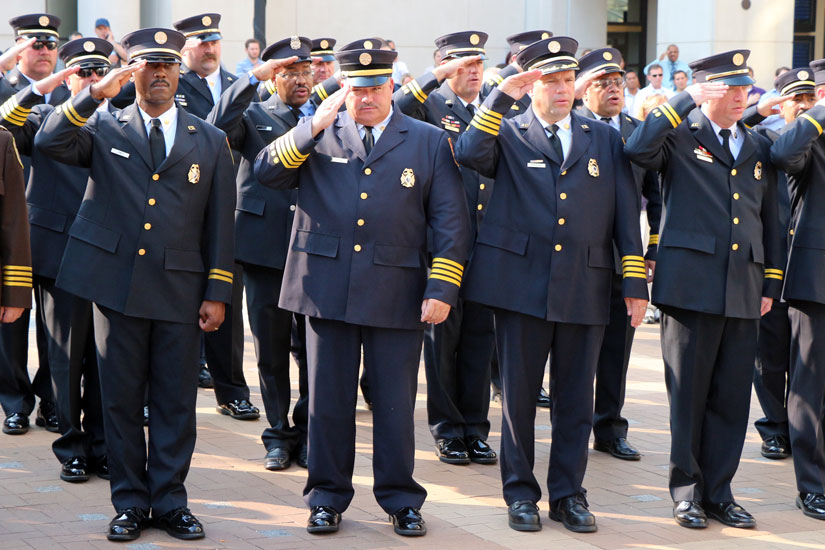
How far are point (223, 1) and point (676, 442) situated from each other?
15.0 meters

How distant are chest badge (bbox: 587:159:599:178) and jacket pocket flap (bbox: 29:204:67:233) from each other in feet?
9.26

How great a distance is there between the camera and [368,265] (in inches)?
223

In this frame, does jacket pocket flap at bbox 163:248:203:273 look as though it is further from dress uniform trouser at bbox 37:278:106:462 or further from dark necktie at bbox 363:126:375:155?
dress uniform trouser at bbox 37:278:106:462

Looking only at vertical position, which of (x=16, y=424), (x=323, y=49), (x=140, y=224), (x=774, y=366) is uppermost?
(x=323, y=49)

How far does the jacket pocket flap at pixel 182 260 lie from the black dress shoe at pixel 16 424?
7.32 ft

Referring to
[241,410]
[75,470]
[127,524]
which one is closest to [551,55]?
[127,524]

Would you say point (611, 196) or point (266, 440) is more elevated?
point (611, 196)

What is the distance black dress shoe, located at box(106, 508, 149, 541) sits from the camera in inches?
213

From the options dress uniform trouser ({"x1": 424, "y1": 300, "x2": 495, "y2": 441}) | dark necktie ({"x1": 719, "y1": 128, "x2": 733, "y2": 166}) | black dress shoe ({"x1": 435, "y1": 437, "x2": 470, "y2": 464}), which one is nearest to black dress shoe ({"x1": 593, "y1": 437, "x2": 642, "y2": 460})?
dress uniform trouser ({"x1": 424, "y1": 300, "x2": 495, "y2": 441})

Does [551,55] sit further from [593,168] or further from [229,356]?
[229,356]

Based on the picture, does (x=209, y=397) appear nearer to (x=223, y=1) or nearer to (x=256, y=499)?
(x=256, y=499)

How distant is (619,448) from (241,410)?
7.56 ft

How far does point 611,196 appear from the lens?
5.97m

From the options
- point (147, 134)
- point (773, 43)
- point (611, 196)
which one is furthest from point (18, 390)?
point (773, 43)
